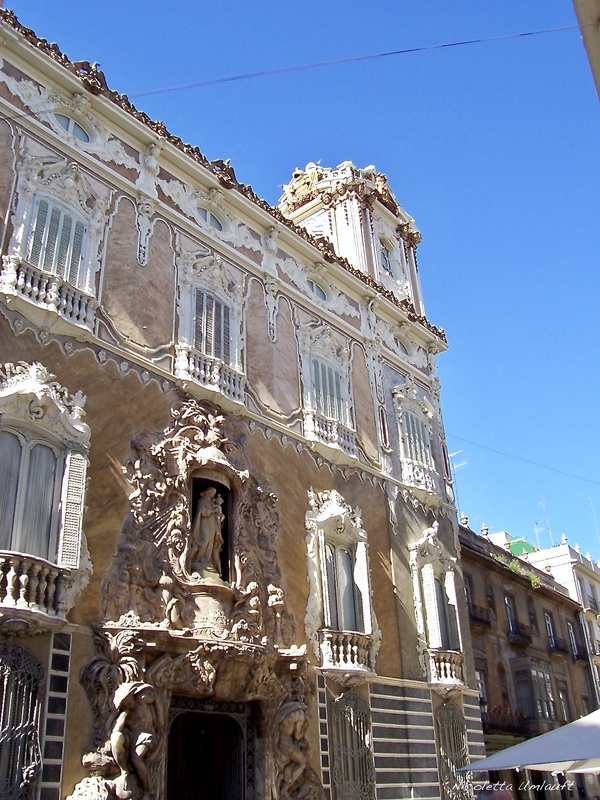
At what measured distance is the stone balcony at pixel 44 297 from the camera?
12615 mm

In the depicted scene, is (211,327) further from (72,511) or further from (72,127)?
(72,511)

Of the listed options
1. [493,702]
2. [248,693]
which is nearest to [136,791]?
[248,693]

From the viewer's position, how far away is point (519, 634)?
29.8m

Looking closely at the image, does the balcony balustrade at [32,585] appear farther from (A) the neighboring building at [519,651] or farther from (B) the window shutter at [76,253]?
(A) the neighboring building at [519,651]

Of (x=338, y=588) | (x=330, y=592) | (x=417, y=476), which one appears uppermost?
(x=417, y=476)

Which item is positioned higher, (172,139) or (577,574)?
(172,139)

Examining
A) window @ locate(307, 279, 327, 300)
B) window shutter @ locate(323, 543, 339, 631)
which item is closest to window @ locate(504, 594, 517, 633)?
window shutter @ locate(323, 543, 339, 631)

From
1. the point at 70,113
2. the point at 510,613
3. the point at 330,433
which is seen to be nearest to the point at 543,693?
the point at 510,613

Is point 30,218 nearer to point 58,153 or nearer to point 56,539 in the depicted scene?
point 58,153

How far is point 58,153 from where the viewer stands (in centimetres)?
1472

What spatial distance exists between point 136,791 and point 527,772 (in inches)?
775

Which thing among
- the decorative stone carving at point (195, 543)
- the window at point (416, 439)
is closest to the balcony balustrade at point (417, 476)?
the window at point (416, 439)

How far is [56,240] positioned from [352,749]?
10534 mm

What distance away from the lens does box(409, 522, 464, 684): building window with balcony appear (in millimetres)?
17797
